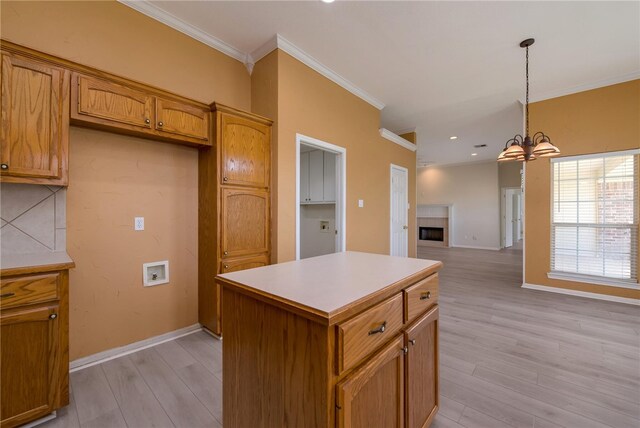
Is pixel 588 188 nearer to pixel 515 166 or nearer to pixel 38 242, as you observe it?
pixel 515 166

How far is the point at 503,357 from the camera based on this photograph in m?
2.23

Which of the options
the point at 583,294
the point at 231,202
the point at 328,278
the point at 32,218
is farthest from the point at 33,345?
the point at 583,294

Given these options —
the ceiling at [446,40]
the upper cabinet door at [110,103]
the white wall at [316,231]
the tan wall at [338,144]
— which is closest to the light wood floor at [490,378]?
the tan wall at [338,144]

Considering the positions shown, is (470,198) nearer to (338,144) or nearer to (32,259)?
(338,144)

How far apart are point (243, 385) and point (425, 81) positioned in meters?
3.99

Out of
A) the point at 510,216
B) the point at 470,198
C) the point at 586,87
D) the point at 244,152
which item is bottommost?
the point at 510,216

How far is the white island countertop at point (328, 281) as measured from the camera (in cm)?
89

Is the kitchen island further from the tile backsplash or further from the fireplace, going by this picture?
the fireplace

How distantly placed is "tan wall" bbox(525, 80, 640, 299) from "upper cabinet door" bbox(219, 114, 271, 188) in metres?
4.10

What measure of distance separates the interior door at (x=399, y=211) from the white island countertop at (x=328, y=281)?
344 cm

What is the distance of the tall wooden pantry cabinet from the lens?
243cm

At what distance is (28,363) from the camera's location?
1443 mm

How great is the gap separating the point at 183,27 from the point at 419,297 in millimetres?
3045

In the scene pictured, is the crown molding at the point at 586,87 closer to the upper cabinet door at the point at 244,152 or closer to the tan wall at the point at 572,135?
the tan wall at the point at 572,135
